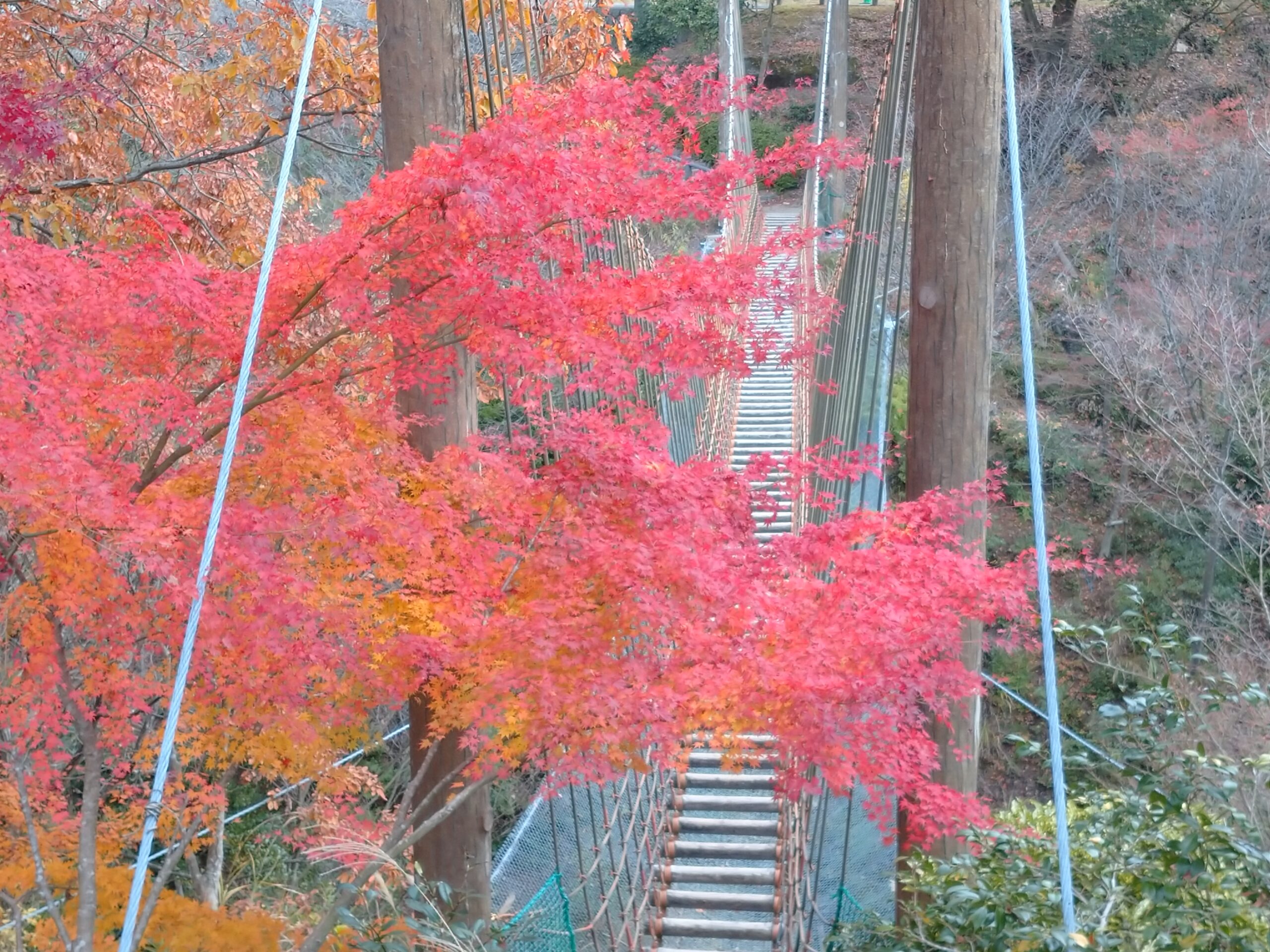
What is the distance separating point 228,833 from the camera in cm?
929

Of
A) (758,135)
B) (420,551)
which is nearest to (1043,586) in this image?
(420,551)

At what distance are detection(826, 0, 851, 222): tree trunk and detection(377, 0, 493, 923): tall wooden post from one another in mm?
11377

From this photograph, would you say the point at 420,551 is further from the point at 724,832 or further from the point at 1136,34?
the point at 1136,34

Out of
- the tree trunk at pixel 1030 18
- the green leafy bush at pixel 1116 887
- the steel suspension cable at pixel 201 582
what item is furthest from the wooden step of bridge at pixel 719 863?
the tree trunk at pixel 1030 18

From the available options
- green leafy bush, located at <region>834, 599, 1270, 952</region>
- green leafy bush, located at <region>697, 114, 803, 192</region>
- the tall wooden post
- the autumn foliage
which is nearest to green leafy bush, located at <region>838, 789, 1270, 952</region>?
green leafy bush, located at <region>834, 599, 1270, 952</region>

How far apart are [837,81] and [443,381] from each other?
13425 millimetres

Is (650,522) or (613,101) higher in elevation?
(613,101)

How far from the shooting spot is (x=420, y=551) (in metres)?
3.75

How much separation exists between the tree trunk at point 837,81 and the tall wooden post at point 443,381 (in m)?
11.4

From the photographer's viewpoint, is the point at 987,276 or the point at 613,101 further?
the point at 613,101

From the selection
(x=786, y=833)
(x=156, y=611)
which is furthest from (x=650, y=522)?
(x=786, y=833)

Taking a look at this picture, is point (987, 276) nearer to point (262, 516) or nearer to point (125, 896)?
point (262, 516)

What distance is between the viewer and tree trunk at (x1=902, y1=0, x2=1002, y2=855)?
3.89 metres

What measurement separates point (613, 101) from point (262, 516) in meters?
2.23
